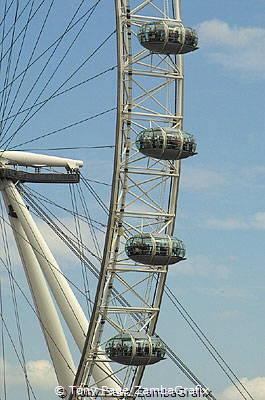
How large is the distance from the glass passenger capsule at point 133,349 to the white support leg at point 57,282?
4.01 m

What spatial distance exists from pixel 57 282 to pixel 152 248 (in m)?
6.91

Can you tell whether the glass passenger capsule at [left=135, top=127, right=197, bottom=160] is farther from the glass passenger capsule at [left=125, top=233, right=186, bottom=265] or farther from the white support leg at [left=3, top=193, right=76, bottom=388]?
the white support leg at [left=3, top=193, right=76, bottom=388]

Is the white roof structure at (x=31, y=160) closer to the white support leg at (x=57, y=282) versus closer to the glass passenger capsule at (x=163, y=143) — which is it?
the white support leg at (x=57, y=282)

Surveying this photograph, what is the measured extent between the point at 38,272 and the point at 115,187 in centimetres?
730

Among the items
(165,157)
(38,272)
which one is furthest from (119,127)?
(38,272)

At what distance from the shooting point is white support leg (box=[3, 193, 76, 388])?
262 feet

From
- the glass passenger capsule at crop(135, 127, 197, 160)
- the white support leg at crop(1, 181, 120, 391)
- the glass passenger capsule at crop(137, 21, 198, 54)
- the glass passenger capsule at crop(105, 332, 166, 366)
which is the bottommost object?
the glass passenger capsule at crop(105, 332, 166, 366)

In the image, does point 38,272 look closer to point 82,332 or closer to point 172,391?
point 82,332

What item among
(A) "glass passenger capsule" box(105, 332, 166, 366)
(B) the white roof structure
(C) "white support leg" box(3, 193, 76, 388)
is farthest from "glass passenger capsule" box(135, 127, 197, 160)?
(C) "white support leg" box(3, 193, 76, 388)

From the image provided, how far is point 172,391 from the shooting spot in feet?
245

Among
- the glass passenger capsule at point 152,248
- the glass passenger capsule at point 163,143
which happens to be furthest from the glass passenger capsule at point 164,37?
the glass passenger capsule at point 152,248

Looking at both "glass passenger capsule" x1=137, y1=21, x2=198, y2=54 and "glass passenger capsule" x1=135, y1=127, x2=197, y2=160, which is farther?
"glass passenger capsule" x1=137, y1=21, x2=198, y2=54

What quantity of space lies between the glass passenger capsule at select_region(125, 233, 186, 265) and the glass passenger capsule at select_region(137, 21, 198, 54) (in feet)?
24.0

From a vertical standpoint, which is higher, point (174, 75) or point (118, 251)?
point (174, 75)
